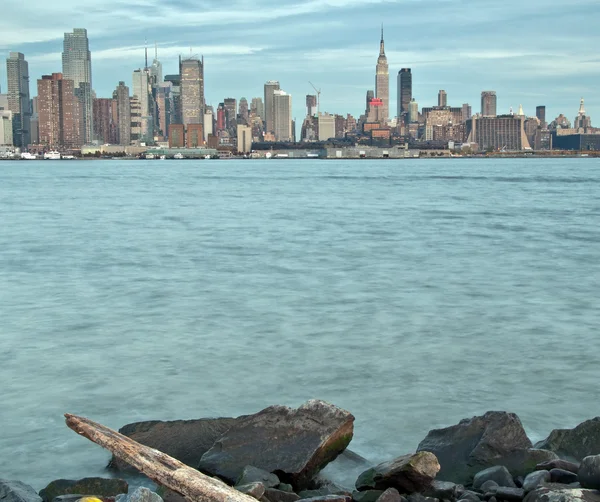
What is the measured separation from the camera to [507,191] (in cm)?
6272

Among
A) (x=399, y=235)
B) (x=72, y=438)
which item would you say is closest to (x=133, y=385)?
(x=72, y=438)

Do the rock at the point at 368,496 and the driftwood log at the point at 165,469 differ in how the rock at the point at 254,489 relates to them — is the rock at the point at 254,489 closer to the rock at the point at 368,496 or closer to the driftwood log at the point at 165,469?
the driftwood log at the point at 165,469

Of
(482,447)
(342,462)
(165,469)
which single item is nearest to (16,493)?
(165,469)

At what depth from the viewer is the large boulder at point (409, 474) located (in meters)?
6.28

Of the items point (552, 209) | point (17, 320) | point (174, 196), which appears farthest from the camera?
point (174, 196)

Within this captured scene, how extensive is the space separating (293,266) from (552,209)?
2549 centimetres

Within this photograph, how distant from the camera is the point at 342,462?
23.6 feet

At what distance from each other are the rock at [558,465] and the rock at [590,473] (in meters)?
0.50

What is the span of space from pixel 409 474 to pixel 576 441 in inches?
71.4

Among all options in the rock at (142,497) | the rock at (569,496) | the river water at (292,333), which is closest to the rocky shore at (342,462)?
the rock at (569,496)

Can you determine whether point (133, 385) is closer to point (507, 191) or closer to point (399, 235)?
point (399, 235)

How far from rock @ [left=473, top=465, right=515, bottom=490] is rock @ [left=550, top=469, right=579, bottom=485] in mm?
313

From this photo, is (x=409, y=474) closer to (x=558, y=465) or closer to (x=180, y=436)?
(x=558, y=465)

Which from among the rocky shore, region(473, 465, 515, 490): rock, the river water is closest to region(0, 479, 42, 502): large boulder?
the rocky shore
